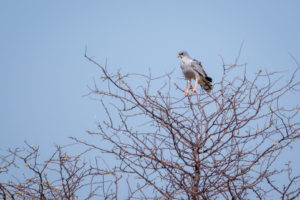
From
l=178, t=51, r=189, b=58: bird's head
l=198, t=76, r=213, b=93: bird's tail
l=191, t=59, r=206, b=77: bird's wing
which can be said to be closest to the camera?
l=191, t=59, r=206, b=77: bird's wing

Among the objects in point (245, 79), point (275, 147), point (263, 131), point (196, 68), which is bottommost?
point (275, 147)

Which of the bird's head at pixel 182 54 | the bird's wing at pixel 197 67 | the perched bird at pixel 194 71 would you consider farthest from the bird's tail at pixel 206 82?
→ the bird's head at pixel 182 54

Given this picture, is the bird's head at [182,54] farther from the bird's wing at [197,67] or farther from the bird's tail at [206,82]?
the bird's tail at [206,82]

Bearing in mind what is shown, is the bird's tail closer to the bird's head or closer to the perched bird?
the perched bird

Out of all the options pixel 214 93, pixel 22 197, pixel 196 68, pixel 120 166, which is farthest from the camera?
pixel 196 68

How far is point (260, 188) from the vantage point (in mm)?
3158

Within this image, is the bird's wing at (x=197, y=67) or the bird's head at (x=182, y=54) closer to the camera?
the bird's wing at (x=197, y=67)

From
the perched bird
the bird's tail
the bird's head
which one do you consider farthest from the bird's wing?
the bird's head

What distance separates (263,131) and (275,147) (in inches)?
9.6

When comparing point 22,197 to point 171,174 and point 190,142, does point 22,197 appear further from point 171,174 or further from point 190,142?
point 190,142

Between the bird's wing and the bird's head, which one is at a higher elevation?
the bird's head

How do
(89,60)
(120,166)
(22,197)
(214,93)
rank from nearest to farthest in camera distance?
(89,60) < (120,166) < (22,197) < (214,93)

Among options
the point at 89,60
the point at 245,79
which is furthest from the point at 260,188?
the point at 89,60

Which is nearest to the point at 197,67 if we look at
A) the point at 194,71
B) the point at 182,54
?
the point at 194,71
